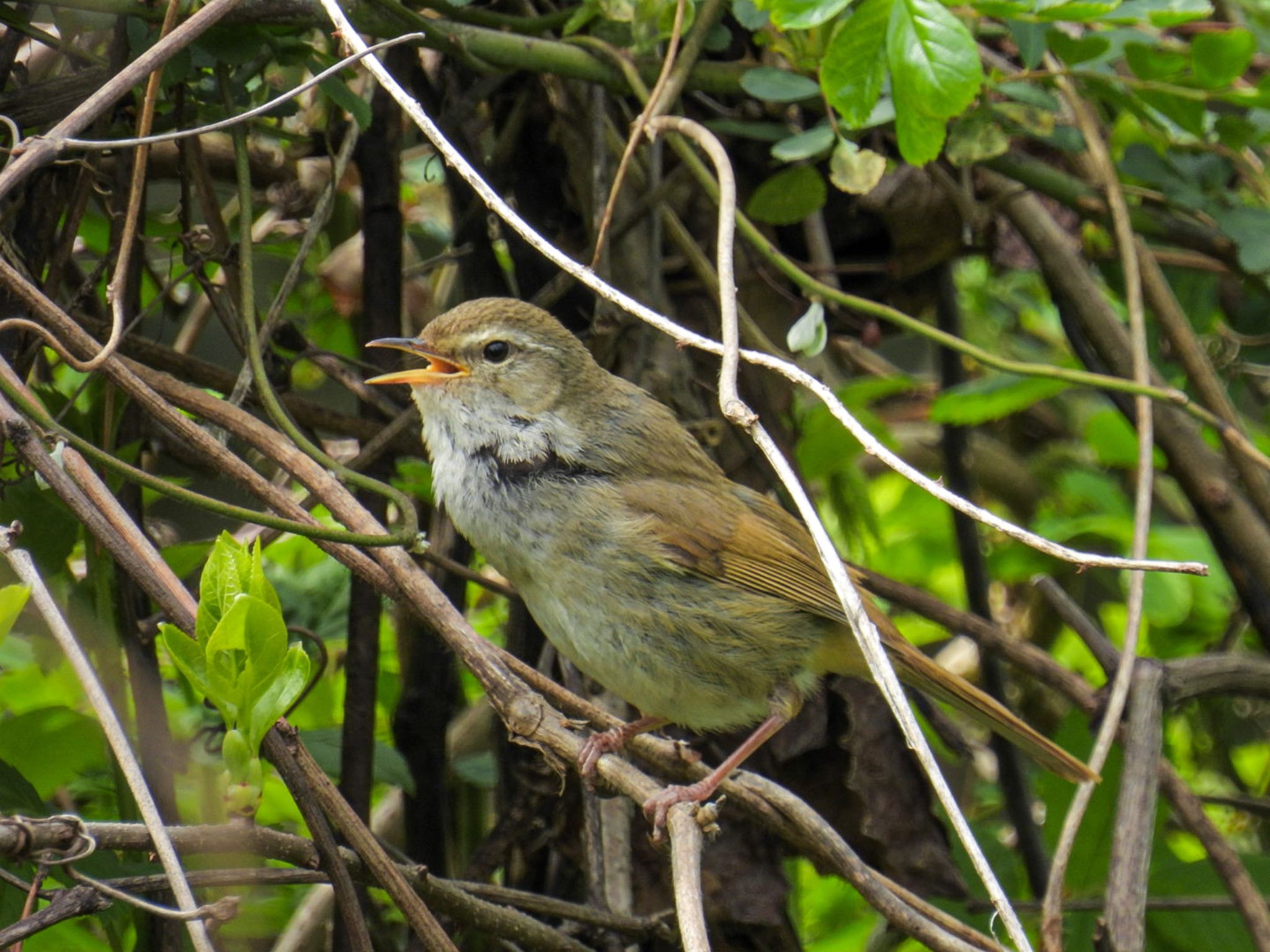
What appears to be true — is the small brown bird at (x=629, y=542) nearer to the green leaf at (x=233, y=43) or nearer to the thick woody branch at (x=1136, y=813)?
the thick woody branch at (x=1136, y=813)

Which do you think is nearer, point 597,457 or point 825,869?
point 825,869

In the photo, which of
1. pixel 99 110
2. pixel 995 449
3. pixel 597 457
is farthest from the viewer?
pixel 995 449

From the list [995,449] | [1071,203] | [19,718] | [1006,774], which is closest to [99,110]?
[19,718]

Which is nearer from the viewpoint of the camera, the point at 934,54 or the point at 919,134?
the point at 934,54

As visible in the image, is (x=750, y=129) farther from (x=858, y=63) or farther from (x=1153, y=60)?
(x=1153, y=60)

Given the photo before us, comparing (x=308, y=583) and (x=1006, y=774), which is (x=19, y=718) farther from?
(x=1006, y=774)

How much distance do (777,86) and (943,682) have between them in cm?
140

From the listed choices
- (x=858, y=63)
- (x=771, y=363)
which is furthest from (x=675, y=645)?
(x=858, y=63)

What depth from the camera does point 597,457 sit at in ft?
9.69

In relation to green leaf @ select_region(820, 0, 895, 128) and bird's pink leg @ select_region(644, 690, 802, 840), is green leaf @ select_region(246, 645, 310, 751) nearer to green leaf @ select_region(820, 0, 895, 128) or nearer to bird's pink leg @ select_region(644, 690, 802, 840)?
bird's pink leg @ select_region(644, 690, 802, 840)

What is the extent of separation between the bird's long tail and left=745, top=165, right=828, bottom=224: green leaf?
3.21 ft

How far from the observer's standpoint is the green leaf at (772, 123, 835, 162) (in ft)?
9.77

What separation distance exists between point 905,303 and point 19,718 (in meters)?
2.63

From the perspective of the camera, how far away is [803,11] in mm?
2492
